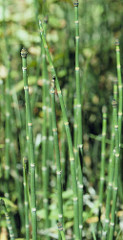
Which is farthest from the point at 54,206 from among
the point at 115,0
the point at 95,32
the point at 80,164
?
the point at 95,32

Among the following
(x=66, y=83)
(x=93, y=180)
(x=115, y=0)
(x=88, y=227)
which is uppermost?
(x=115, y=0)

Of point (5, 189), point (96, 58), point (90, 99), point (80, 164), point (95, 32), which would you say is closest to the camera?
point (80, 164)

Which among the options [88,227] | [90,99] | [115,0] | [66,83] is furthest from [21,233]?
[115,0]

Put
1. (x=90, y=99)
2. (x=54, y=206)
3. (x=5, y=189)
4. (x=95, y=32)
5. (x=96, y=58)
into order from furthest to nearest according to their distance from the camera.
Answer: (x=95, y=32), (x=96, y=58), (x=90, y=99), (x=5, y=189), (x=54, y=206)

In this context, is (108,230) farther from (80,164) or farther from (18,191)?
(18,191)

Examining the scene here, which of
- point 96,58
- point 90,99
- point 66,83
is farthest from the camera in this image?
point 96,58

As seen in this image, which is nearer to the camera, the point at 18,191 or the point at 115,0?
the point at 18,191

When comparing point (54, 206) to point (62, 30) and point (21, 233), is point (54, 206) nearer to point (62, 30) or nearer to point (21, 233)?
point (21, 233)

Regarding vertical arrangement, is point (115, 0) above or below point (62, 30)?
above

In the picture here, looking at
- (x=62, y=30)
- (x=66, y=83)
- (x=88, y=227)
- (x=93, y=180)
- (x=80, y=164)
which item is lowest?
(x=88, y=227)
